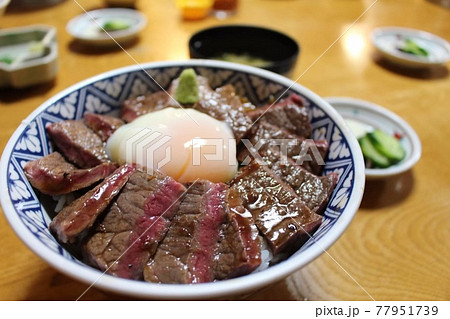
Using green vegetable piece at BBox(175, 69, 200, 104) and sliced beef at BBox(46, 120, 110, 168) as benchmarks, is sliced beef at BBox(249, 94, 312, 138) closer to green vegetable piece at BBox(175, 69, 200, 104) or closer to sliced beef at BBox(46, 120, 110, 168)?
green vegetable piece at BBox(175, 69, 200, 104)

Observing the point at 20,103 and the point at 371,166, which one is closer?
the point at 371,166

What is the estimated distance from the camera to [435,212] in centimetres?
225

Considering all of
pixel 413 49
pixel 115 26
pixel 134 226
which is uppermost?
pixel 134 226

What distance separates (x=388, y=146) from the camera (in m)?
2.61

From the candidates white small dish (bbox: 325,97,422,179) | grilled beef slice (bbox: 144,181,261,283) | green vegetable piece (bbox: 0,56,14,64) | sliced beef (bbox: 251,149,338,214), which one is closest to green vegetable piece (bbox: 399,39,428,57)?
white small dish (bbox: 325,97,422,179)

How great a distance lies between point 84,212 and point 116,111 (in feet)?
3.05

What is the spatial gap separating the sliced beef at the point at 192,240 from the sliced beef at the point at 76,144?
1.80ft

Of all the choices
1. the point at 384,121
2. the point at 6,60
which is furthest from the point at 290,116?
the point at 6,60

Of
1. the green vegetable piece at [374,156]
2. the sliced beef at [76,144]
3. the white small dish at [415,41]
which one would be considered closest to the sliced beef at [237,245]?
the sliced beef at [76,144]

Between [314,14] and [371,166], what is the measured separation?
3045mm

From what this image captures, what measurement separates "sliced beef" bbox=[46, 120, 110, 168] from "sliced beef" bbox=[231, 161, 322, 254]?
678 mm

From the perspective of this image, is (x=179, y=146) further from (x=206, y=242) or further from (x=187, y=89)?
(x=206, y=242)
